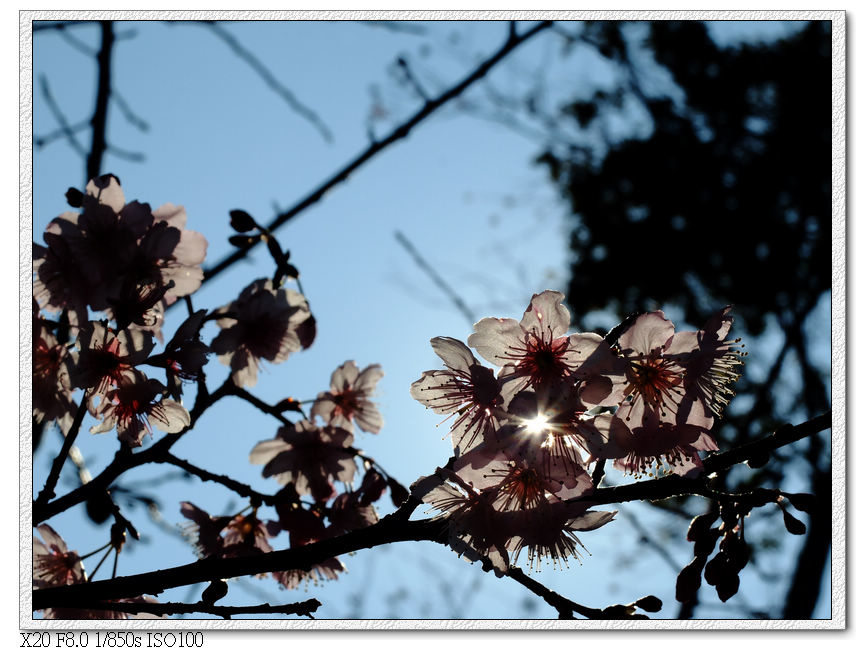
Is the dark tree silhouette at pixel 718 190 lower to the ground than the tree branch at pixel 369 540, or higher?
higher

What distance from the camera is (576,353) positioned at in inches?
37.9

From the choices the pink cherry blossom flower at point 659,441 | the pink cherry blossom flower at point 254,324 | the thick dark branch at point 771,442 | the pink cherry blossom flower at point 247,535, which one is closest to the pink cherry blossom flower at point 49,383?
the pink cherry blossom flower at point 254,324

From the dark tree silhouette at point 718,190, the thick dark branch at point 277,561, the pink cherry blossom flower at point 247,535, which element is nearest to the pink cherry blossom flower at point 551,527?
the thick dark branch at point 277,561

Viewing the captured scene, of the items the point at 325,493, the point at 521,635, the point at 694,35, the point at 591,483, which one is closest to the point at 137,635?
the point at 325,493

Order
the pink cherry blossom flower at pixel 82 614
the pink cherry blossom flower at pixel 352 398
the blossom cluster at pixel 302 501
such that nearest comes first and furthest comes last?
the pink cherry blossom flower at pixel 82 614 < the blossom cluster at pixel 302 501 < the pink cherry blossom flower at pixel 352 398

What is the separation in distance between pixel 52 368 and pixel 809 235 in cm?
494

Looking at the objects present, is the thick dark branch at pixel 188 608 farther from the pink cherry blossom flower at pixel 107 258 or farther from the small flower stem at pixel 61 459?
the pink cherry blossom flower at pixel 107 258

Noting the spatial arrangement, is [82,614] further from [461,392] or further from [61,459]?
[461,392]

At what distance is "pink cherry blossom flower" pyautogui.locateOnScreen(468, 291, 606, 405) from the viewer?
972mm

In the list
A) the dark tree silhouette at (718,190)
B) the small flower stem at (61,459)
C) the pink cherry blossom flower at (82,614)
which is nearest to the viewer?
the small flower stem at (61,459)

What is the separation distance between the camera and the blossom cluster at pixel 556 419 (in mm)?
926

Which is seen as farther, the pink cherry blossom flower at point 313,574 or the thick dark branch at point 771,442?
the pink cherry blossom flower at point 313,574

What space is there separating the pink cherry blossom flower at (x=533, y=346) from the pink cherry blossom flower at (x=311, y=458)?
1.55 ft

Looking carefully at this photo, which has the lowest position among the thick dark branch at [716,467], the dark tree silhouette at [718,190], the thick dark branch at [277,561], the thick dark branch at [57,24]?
the thick dark branch at [277,561]
